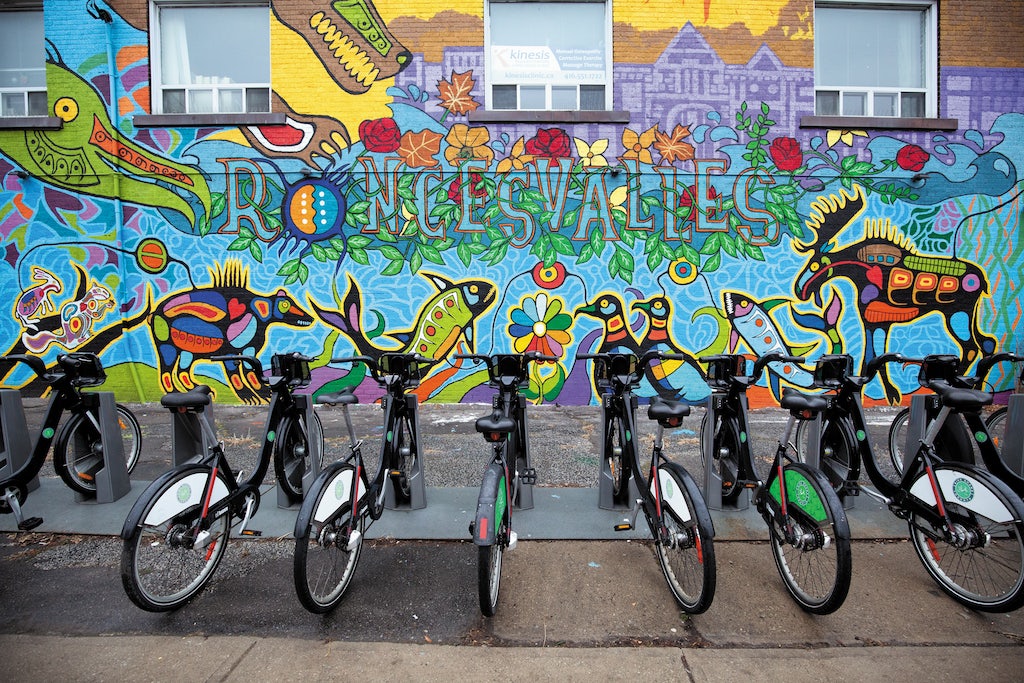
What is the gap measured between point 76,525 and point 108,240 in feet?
19.0

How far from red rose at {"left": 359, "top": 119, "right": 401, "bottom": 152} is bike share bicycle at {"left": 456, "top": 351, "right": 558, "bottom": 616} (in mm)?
5517

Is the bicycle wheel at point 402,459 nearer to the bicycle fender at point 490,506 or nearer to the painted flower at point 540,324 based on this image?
the bicycle fender at point 490,506

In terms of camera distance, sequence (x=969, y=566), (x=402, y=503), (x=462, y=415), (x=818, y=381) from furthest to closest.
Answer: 1. (x=462, y=415)
2. (x=402, y=503)
3. (x=818, y=381)
4. (x=969, y=566)

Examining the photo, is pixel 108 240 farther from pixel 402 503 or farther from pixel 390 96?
pixel 402 503

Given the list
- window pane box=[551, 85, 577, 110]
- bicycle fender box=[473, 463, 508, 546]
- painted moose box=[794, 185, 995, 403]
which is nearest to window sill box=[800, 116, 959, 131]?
painted moose box=[794, 185, 995, 403]

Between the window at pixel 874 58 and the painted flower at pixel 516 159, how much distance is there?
4.28 m

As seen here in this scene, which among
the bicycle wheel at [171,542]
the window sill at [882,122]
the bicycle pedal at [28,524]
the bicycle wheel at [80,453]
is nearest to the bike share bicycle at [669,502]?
the bicycle wheel at [171,542]

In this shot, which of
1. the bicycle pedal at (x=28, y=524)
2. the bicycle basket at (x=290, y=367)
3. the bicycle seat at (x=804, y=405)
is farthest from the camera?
the bicycle basket at (x=290, y=367)

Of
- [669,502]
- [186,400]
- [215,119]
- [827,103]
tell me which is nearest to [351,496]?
[186,400]

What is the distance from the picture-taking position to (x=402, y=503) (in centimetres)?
431

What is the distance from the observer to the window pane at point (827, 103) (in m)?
8.41

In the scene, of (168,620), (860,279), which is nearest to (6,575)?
(168,620)

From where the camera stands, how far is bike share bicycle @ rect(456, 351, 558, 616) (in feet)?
8.79

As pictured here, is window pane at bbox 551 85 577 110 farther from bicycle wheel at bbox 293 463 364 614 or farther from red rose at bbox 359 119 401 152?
bicycle wheel at bbox 293 463 364 614
